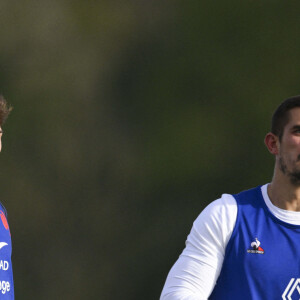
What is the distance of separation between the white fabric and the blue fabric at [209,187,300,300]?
0.03m

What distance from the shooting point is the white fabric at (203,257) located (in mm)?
3807

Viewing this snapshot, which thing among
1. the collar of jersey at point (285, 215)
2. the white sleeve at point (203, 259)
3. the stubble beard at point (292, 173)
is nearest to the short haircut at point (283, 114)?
the stubble beard at point (292, 173)

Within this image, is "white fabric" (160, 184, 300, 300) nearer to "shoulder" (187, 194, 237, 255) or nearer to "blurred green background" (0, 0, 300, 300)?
"shoulder" (187, 194, 237, 255)

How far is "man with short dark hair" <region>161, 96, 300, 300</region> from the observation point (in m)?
3.80

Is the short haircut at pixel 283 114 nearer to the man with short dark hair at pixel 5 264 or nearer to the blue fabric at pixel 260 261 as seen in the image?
the blue fabric at pixel 260 261

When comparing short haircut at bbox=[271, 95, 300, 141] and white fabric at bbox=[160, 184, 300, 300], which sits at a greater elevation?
short haircut at bbox=[271, 95, 300, 141]

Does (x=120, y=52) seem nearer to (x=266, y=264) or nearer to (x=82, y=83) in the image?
(x=82, y=83)

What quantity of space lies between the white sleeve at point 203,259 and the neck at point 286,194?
215 millimetres

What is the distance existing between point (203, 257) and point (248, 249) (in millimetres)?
168

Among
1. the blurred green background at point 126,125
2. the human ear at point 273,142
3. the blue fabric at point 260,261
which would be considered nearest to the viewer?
the blue fabric at point 260,261

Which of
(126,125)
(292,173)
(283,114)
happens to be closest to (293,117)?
(283,114)

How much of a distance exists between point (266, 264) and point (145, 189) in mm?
17242

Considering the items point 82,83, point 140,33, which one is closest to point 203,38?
point 140,33

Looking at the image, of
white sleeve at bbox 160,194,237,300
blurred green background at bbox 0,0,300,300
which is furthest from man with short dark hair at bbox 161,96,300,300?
→ blurred green background at bbox 0,0,300,300
